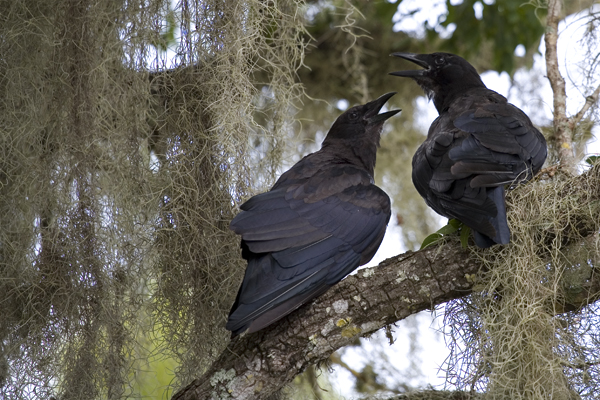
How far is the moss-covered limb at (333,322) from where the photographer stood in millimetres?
2262

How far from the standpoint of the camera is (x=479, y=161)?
99.1 inches

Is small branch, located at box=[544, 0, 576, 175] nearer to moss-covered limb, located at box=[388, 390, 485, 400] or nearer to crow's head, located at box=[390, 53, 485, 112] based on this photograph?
crow's head, located at box=[390, 53, 485, 112]

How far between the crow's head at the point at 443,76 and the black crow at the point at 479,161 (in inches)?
10.6

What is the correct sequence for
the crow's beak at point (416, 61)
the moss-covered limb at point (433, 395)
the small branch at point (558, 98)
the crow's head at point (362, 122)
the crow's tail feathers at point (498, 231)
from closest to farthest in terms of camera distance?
the crow's tail feathers at point (498, 231), the moss-covered limb at point (433, 395), the small branch at point (558, 98), the crow's head at point (362, 122), the crow's beak at point (416, 61)

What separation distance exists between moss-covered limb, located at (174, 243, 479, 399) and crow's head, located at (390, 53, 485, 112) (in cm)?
131

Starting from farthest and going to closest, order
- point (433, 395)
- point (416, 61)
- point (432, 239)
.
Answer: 1. point (416, 61)
2. point (433, 395)
3. point (432, 239)

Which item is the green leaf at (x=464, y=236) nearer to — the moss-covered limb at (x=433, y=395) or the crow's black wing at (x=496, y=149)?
the crow's black wing at (x=496, y=149)

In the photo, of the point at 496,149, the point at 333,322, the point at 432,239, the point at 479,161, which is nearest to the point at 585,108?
the point at 496,149

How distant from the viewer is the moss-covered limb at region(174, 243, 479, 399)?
2262 millimetres

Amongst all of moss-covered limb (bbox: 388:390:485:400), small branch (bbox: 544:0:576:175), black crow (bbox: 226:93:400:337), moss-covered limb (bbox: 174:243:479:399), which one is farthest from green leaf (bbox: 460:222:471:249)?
small branch (bbox: 544:0:576:175)

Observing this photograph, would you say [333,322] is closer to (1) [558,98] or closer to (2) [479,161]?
(2) [479,161]

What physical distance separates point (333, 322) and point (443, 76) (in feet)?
5.59

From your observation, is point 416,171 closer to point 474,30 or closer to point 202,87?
point 202,87

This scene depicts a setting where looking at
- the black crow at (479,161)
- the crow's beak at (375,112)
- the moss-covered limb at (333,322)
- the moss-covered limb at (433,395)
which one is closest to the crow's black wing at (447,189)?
the black crow at (479,161)
